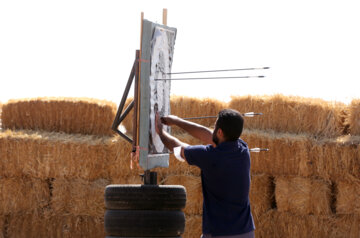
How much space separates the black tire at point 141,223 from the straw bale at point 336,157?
433 cm

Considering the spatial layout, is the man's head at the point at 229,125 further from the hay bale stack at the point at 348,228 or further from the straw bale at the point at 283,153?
the hay bale stack at the point at 348,228

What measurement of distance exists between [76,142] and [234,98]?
8.62 ft

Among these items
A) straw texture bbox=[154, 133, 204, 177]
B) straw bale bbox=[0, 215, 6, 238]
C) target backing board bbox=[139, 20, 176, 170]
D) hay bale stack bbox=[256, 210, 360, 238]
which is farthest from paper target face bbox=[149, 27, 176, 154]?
straw bale bbox=[0, 215, 6, 238]

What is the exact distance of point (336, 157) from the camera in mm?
9805

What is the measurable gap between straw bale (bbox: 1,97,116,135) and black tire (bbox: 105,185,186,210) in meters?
4.42

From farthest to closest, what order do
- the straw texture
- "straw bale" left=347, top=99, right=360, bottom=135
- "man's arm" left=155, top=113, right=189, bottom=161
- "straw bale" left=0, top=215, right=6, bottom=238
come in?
"straw bale" left=0, top=215, right=6, bottom=238
the straw texture
"straw bale" left=347, top=99, right=360, bottom=135
"man's arm" left=155, top=113, right=189, bottom=161

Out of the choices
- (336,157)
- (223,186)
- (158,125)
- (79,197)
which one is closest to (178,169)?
(79,197)

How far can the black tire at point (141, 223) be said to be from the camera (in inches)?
236

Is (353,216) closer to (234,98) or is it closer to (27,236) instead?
(234,98)

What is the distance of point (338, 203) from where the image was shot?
9.87 meters

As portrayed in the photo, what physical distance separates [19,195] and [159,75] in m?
4.73

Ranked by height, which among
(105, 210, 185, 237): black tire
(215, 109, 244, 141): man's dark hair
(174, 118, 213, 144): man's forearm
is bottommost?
(105, 210, 185, 237): black tire

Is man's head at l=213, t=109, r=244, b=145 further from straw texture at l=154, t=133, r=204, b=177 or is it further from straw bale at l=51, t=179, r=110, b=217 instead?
straw bale at l=51, t=179, r=110, b=217

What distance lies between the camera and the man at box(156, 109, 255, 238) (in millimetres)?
5234
